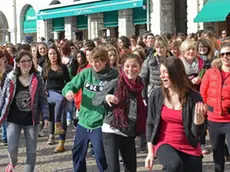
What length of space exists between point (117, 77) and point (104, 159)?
36.5 inches

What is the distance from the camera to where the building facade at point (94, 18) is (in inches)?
900

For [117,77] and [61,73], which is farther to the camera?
[61,73]

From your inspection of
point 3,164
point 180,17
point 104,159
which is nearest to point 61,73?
point 3,164

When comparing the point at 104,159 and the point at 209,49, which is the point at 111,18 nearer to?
the point at 209,49

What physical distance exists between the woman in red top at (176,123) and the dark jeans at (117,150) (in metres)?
0.60

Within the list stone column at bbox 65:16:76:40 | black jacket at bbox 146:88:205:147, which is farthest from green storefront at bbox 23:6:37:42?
black jacket at bbox 146:88:205:147

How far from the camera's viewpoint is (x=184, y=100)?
3977 mm

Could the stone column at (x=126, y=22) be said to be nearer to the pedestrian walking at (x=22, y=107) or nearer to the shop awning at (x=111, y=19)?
the shop awning at (x=111, y=19)

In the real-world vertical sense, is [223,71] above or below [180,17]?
below

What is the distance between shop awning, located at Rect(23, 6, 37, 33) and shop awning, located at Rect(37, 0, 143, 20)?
3.39 meters

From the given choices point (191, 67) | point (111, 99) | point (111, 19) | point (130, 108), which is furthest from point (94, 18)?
point (111, 99)

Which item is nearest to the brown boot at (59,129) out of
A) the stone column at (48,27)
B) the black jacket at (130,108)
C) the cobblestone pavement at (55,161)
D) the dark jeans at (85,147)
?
the cobblestone pavement at (55,161)

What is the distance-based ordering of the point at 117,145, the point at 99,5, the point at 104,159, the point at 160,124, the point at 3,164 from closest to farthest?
the point at 160,124, the point at 117,145, the point at 104,159, the point at 3,164, the point at 99,5

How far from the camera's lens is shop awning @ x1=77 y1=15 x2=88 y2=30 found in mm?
29469
